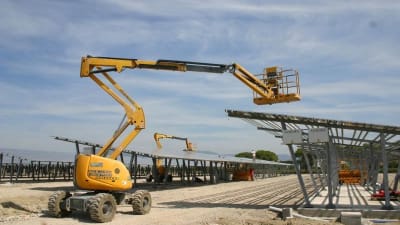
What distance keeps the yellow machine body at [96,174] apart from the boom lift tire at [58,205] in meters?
0.66

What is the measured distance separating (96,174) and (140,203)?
1929mm

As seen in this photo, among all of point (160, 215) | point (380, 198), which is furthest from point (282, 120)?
point (380, 198)

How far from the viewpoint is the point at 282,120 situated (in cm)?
1552

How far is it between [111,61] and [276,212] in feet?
29.0

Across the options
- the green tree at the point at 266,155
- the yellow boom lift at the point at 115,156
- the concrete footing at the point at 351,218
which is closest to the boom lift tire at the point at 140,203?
the yellow boom lift at the point at 115,156

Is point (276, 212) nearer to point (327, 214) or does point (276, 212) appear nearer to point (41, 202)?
point (327, 214)

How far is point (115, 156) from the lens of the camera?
1592cm

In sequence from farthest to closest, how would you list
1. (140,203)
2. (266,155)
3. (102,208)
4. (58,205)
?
(266,155) → (140,203) → (58,205) → (102,208)

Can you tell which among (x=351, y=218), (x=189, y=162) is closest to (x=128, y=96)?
(x=351, y=218)

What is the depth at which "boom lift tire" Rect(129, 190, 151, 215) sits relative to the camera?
48.1ft

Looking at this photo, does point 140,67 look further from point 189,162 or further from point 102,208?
point 189,162

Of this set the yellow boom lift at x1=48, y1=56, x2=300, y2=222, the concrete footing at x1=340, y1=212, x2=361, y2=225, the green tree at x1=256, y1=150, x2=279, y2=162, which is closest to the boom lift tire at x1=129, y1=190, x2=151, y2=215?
the yellow boom lift at x1=48, y1=56, x2=300, y2=222

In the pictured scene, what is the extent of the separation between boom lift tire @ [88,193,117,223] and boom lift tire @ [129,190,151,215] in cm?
122

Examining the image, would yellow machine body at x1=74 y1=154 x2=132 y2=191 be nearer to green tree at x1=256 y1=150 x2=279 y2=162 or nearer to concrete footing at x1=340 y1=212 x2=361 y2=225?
concrete footing at x1=340 y1=212 x2=361 y2=225
